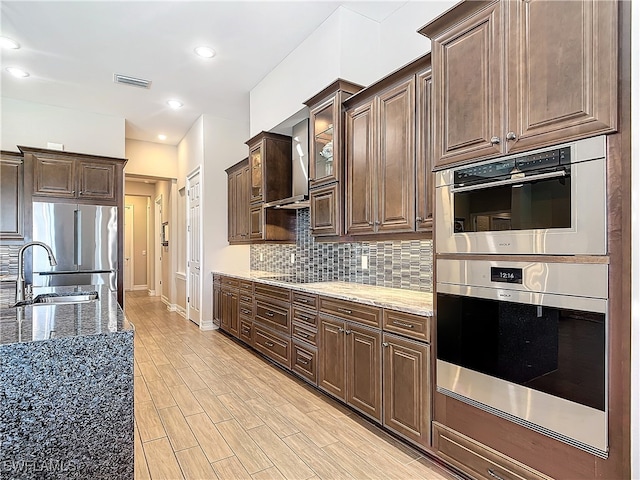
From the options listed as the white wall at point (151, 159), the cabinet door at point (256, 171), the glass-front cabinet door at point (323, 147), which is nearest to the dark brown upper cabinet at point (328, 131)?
the glass-front cabinet door at point (323, 147)

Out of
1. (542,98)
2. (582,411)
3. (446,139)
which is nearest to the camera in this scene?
(582,411)

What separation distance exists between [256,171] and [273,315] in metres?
1.89

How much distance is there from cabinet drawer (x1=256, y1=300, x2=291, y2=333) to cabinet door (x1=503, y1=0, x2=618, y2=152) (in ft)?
8.25

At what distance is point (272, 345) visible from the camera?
3.83m

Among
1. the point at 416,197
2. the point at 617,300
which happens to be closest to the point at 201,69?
the point at 416,197

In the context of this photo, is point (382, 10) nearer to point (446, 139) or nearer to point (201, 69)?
point (446, 139)

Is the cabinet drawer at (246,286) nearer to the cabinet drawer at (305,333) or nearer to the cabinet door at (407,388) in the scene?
the cabinet drawer at (305,333)

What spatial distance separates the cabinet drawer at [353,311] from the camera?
2471 millimetres

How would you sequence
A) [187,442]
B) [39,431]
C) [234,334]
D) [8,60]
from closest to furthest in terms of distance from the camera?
[39,431], [187,442], [8,60], [234,334]

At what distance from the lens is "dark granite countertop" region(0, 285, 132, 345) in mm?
1260

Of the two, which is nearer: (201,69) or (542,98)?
(542,98)

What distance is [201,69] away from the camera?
422 cm

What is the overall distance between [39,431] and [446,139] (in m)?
2.17

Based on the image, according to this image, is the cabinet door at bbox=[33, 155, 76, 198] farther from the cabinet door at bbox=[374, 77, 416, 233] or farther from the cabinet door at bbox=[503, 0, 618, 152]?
the cabinet door at bbox=[503, 0, 618, 152]
